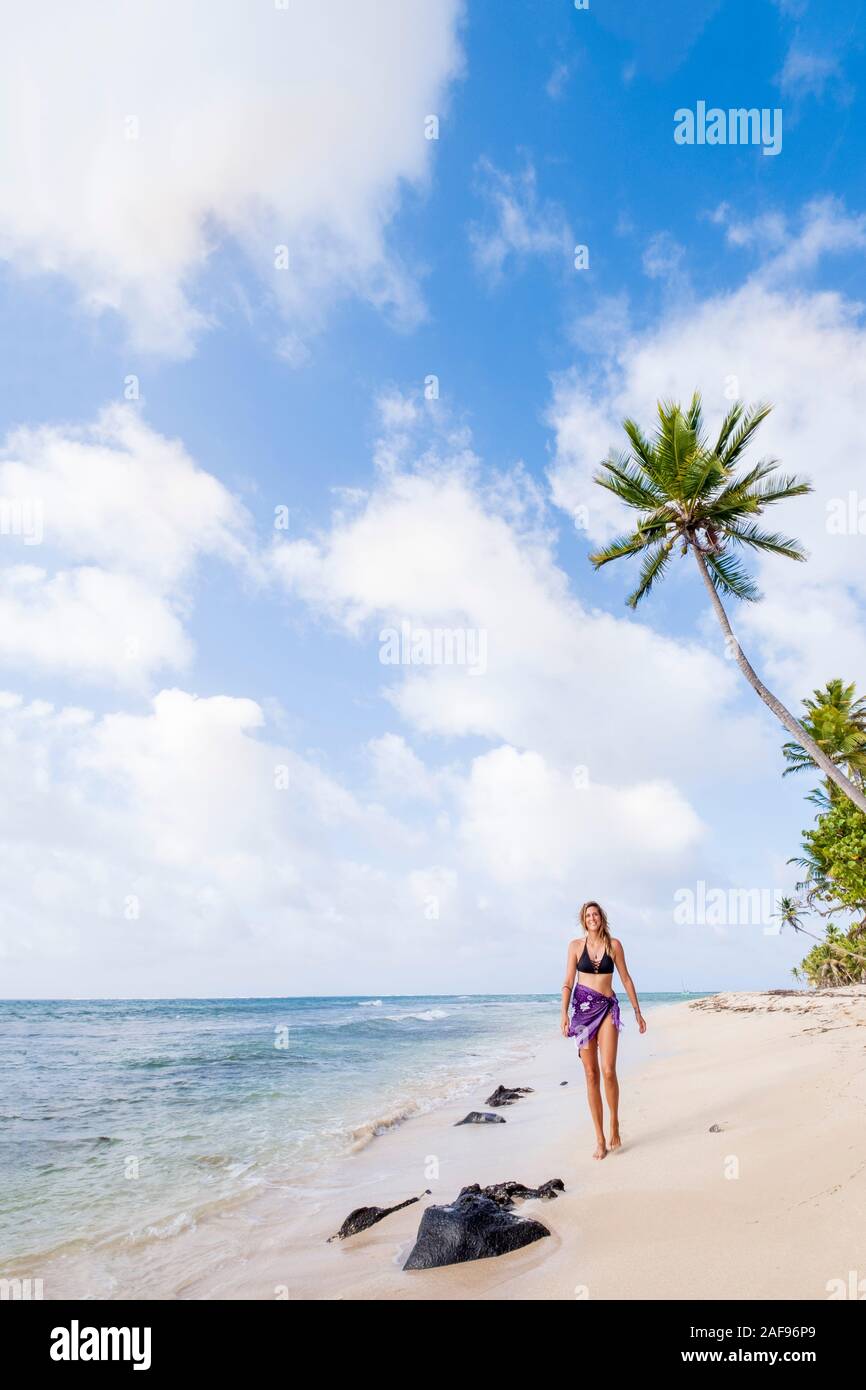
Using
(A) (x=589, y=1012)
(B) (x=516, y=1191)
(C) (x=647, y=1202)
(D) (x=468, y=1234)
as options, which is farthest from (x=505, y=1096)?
(D) (x=468, y=1234)

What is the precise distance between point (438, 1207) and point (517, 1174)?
2570mm

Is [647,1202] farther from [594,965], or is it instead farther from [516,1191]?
[594,965]

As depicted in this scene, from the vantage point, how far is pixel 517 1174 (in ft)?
21.9

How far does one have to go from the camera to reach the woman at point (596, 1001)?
20.6 ft

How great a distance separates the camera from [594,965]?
637cm

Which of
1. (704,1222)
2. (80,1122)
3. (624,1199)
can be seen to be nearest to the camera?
(704,1222)

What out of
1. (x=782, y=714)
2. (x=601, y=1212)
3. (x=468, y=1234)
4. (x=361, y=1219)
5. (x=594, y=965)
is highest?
(x=782, y=714)

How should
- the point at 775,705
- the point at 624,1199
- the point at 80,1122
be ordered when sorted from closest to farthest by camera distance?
the point at 624,1199 → the point at 80,1122 → the point at 775,705

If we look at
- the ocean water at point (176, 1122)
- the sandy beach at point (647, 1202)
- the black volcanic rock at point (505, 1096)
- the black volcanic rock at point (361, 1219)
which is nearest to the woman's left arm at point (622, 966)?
the sandy beach at point (647, 1202)

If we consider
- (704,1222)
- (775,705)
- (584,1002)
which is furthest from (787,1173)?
(775,705)

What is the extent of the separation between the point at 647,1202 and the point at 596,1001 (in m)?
1.65

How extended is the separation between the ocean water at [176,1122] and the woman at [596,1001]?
4.23 meters

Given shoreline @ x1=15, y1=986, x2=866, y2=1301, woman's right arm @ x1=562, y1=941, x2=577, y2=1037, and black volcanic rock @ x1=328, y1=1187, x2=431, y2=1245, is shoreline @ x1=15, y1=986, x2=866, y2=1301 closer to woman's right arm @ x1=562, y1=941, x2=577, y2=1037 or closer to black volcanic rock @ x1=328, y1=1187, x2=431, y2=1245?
black volcanic rock @ x1=328, y1=1187, x2=431, y2=1245
